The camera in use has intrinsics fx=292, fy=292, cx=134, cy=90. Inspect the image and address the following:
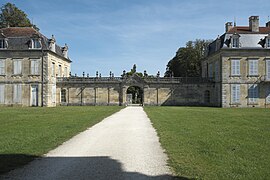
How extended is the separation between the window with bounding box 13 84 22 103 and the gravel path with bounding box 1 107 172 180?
26.1m

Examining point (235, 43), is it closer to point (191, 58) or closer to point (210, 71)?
point (210, 71)

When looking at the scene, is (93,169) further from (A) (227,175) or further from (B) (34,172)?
(A) (227,175)

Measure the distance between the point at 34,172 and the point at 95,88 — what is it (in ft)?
97.5

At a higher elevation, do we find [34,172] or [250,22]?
[250,22]

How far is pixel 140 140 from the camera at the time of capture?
8.86 m

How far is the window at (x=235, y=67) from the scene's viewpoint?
31.5 metres

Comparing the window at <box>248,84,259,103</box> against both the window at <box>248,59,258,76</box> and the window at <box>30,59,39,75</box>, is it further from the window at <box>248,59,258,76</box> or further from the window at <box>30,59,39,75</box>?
the window at <box>30,59,39,75</box>

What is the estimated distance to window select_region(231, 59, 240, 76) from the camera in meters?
31.5

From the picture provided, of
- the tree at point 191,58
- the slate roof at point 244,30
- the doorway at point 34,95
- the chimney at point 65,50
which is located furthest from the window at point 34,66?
the tree at point 191,58

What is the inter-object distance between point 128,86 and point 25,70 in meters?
11.8

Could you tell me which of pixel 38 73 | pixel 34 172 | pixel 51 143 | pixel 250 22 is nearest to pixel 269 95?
pixel 250 22

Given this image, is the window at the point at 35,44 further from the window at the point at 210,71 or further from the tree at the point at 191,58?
the tree at the point at 191,58

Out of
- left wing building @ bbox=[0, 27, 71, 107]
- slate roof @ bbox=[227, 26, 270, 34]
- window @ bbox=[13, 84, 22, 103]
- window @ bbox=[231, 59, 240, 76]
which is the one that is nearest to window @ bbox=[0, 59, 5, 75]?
A: left wing building @ bbox=[0, 27, 71, 107]

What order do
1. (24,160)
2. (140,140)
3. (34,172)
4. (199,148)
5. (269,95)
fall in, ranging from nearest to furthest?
(34,172) < (24,160) < (199,148) < (140,140) < (269,95)
